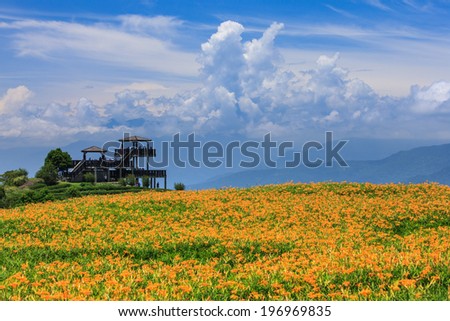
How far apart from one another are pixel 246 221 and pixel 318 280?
32.1 feet

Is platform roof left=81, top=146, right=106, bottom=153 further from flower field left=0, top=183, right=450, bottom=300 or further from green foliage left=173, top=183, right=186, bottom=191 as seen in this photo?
flower field left=0, top=183, right=450, bottom=300

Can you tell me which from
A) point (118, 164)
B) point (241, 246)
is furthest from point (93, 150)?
point (241, 246)

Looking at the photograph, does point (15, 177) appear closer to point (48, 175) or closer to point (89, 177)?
point (48, 175)

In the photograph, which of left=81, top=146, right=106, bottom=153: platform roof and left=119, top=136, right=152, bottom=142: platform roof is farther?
left=81, top=146, right=106, bottom=153: platform roof

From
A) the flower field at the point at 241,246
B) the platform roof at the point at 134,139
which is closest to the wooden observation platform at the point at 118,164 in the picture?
the platform roof at the point at 134,139

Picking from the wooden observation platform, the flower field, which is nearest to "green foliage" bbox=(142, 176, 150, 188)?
the wooden observation platform

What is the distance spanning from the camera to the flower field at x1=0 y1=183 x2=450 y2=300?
8.88 meters

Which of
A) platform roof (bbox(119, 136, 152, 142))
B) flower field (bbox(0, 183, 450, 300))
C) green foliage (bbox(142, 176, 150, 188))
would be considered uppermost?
platform roof (bbox(119, 136, 152, 142))

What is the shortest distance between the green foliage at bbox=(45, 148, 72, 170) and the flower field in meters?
38.5

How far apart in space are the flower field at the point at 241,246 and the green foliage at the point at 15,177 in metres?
33.5

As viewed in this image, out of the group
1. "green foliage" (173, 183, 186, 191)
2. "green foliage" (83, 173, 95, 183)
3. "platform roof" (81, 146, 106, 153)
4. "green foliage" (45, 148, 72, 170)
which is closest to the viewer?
"green foliage" (173, 183, 186, 191)

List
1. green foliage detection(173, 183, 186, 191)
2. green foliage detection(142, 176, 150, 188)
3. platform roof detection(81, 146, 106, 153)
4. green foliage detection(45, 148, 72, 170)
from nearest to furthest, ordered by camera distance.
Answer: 1. green foliage detection(173, 183, 186, 191)
2. green foliage detection(142, 176, 150, 188)
3. green foliage detection(45, 148, 72, 170)
4. platform roof detection(81, 146, 106, 153)

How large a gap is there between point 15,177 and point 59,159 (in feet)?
21.1

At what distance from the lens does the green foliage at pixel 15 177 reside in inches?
2142
